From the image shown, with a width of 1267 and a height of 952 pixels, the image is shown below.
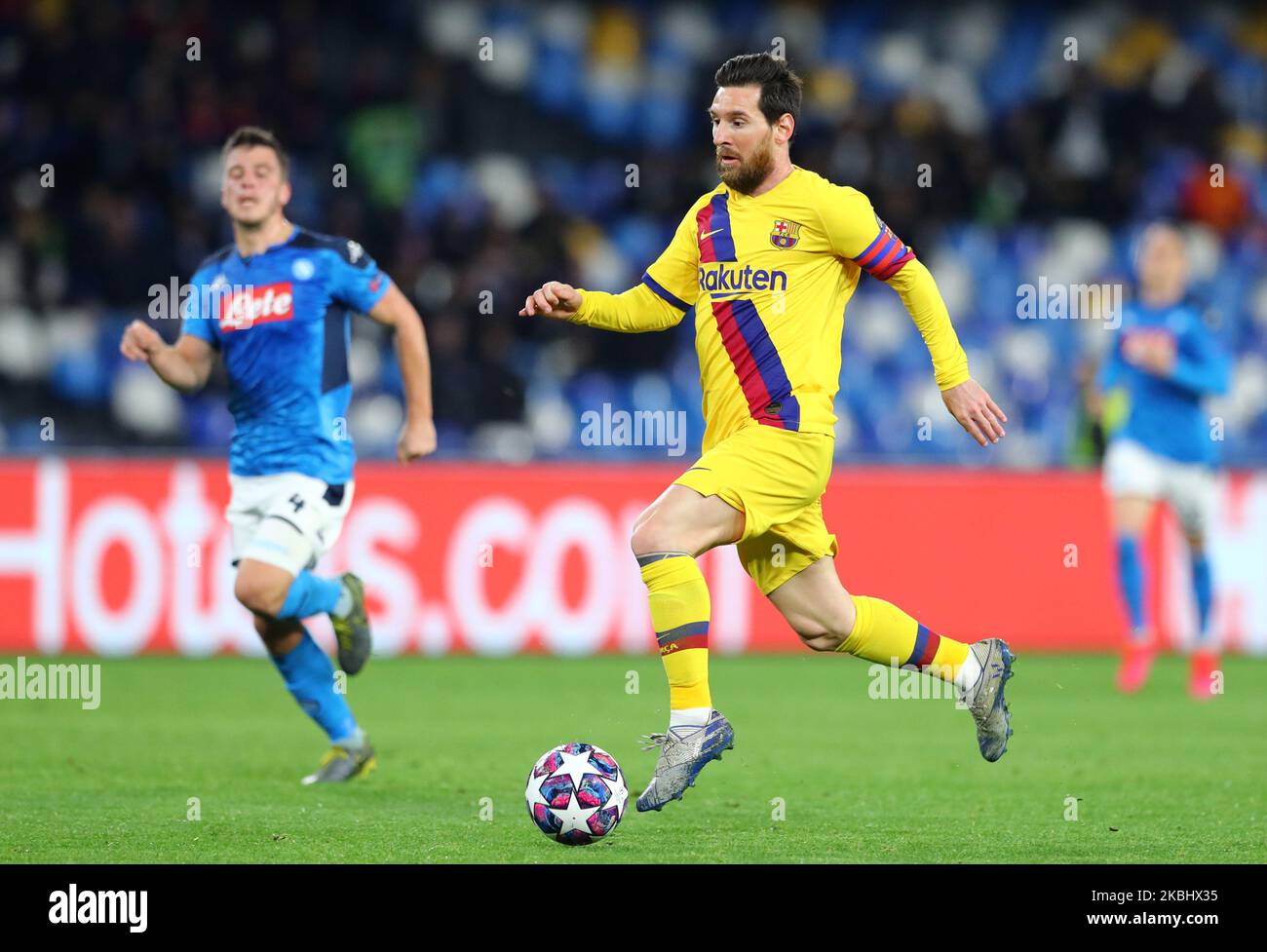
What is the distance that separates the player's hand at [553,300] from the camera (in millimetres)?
5848

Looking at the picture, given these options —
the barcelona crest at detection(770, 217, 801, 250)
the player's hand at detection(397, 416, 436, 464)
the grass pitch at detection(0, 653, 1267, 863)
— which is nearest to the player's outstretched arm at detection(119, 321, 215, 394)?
the player's hand at detection(397, 416, 436, 464)

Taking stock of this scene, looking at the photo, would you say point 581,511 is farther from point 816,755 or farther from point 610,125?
point 610,125

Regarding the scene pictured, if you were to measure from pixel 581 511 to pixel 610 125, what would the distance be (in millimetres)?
6349

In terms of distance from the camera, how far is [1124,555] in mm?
10453

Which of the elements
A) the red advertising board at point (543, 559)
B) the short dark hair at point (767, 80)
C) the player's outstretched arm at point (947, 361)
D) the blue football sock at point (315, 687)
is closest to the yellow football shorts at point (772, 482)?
the player's outstretched arm at point (947, 361)

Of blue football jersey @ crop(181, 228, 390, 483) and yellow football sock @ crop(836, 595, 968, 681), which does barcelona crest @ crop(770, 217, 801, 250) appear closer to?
yellow football sock @ crop(836, 595, 968, 681)

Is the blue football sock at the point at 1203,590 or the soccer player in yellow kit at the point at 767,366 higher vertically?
the soccer player in yellow kit at the point at 767,366

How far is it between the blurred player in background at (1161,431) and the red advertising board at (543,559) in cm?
191

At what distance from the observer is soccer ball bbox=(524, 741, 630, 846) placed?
17.8 feet

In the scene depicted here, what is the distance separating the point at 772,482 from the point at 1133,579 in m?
5.16

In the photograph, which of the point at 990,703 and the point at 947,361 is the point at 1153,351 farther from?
the point at 947,361

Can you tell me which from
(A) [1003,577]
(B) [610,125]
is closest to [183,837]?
(A) [1003,577]

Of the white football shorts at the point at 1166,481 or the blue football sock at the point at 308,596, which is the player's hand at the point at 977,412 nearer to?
the blue football sock at the point at 308,596

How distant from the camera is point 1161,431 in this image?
10.7 m
